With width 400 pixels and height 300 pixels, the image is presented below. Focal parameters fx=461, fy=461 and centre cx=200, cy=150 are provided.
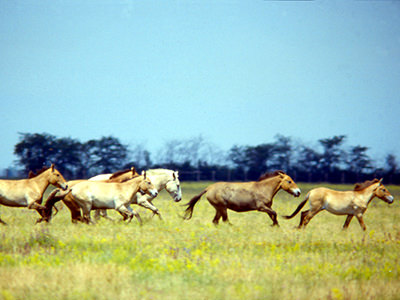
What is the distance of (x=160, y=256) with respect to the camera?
7.90 m

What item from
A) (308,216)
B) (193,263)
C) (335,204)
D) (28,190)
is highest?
(28,190)

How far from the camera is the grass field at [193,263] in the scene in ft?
19.7

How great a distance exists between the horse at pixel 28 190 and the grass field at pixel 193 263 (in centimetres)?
74

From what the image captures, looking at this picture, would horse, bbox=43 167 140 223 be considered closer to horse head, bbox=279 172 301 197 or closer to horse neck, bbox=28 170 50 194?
horse neck, bbox=28 170 50 194

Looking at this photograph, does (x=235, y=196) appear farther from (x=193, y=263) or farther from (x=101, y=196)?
(x=193, y=263)

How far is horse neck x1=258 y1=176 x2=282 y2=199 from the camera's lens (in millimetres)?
12492

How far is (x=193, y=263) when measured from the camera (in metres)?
7.33

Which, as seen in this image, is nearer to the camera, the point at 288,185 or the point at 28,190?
the point at 28,190

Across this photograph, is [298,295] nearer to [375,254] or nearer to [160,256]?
[160,256]

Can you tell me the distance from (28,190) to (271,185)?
6326mm

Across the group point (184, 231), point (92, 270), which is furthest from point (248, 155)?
point (92, 270)

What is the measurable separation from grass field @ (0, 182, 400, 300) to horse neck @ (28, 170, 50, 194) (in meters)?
1.28

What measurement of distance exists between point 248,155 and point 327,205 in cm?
4942

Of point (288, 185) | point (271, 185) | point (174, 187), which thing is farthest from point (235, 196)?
point (174, 187)
